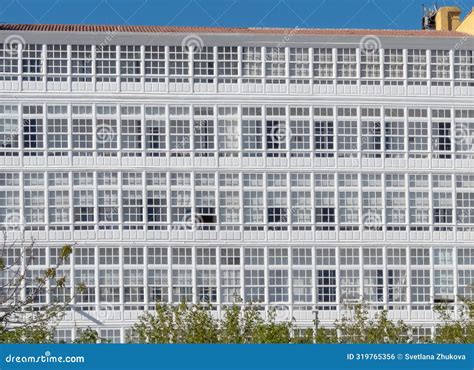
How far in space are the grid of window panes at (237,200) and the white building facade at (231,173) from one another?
63 mm

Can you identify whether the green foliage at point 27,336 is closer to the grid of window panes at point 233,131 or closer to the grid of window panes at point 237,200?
the grid of window panes at point 237,200

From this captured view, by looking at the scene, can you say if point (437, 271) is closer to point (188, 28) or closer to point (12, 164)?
point (188, 28)

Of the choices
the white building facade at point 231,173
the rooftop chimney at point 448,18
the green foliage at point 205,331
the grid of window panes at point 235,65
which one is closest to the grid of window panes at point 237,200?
the white building facade at point 231,173

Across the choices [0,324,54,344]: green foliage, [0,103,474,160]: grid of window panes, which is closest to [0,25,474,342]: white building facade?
[0,103,474,160]: grid of window panes

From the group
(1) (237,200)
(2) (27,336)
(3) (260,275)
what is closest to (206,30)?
(1) (237,200)

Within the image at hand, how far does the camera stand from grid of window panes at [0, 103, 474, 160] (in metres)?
51.3

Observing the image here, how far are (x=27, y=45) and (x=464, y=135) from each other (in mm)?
19006

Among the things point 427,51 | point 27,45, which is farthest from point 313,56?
point 27,45

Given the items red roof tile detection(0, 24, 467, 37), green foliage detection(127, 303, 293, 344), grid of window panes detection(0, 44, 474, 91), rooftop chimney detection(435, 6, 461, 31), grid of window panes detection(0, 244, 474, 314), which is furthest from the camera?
rooftop chimney detection(435, 6, 461, 31)

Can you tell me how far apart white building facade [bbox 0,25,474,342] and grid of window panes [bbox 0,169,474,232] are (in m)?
0.06

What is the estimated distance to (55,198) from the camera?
51406 mm

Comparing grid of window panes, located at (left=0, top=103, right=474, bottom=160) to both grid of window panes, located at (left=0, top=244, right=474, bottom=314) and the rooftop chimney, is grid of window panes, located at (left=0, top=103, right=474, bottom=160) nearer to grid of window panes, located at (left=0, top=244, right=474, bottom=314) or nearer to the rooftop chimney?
grid of window panes, located at (left=0, top=244, right=474, bottom=314)

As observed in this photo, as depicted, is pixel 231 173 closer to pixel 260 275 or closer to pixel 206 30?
pixel 260 275

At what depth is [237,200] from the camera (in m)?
52.1
